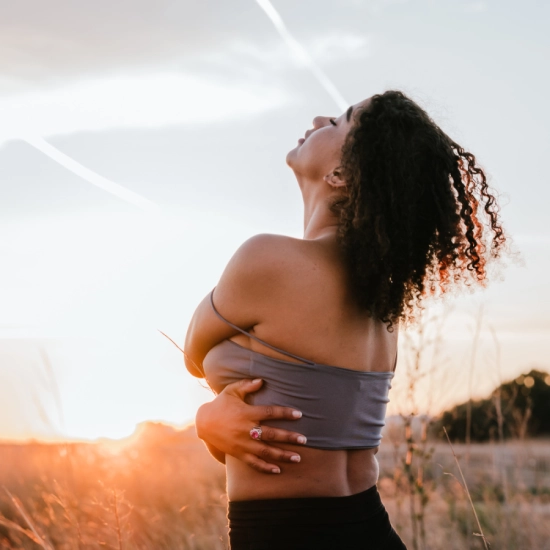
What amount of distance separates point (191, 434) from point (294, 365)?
11.3 feet

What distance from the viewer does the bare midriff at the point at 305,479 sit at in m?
1.85

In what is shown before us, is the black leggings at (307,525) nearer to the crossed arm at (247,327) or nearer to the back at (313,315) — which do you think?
the crossed arm at (247,327)

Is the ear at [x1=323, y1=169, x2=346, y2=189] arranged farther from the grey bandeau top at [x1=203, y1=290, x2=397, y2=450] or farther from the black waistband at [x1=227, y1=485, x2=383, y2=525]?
the black waistband at [x1=227, y1=485, x2=383, y2=525]

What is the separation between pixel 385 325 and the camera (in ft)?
7.21

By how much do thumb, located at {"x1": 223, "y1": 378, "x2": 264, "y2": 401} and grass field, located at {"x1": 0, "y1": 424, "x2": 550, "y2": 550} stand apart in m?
0.81

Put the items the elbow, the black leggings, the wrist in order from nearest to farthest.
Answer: the black leggings → the wrist → the elbow

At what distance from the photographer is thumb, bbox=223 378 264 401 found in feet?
6.22

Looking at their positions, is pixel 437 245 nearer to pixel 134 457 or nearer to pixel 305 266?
pixel 305 266

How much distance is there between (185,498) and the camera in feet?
22.1

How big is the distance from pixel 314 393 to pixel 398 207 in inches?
26.6

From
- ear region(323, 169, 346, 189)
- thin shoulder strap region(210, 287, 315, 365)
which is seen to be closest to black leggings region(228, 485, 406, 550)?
thin shoulder strap region(210, 287, 315, 365)

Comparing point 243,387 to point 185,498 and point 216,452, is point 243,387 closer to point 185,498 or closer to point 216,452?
point 216,452

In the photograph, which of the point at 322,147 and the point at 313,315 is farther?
the point at 322,147

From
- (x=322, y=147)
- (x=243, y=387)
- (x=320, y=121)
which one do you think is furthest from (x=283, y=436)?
(x=320, y=121)
